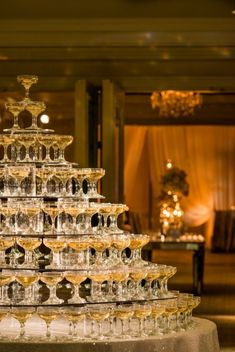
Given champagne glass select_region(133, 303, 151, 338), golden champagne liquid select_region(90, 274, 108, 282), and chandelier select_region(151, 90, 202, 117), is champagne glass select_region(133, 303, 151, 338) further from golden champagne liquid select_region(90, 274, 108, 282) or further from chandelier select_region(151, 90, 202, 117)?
chandelier select_region(151, 90, 202, 117)

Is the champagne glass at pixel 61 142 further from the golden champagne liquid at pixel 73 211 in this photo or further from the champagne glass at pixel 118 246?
the champagne glass at pixel 118 246

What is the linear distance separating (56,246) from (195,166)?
54.1ft

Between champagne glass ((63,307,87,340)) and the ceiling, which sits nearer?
champagne glass ((63,307,87,340))

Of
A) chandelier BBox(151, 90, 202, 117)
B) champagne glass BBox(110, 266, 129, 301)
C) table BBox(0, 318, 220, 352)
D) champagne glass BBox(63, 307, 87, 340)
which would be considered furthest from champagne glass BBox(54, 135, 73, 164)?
chandelier BBox(151, 90, 202, 117)

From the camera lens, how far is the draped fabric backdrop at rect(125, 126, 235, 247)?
22453 millimetres

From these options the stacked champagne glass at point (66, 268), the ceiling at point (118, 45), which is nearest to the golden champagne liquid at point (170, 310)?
the stacked champagne glass at point (66, 268)

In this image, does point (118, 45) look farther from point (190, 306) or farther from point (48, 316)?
point (48, 316)

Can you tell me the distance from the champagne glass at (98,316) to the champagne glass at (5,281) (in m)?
0.42

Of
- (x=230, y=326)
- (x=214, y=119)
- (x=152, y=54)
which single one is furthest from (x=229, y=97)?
(x=230, y=326)

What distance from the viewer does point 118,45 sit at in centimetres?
1225

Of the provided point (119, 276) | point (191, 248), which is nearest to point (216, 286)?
point (191, 248)

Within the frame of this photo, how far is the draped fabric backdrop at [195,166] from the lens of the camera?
2245 centimetres

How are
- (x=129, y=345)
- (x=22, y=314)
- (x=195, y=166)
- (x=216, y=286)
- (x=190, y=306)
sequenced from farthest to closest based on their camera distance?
(x=195, y=166) → (x=216, y=286) → (x=190, y=306) → (x=22, y=314) → (x=129, y=345)

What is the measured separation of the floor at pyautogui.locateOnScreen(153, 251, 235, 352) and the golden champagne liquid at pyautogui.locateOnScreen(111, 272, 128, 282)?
2807 mm
